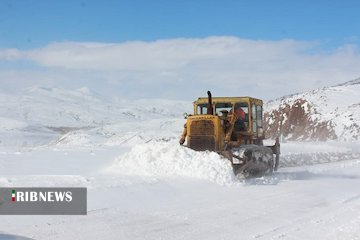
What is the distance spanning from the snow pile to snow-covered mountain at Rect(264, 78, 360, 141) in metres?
31.5

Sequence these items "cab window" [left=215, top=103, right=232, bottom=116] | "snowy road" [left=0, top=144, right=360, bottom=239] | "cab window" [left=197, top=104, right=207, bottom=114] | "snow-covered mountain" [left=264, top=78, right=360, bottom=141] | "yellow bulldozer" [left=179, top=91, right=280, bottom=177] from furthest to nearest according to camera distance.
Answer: "snow-covered mountain" [left=264, top=78, right=360, bottom=141] < "cab window" [left=197, top=104, right=207, bottom=114] < "cab window" [left=215, top=103, right=232, bottom=116] < "yellow bulldozer" [left=179, top=91, right=280, bottom=177] < "snowy road" [left=0, top=144, right=360, bottom=239]

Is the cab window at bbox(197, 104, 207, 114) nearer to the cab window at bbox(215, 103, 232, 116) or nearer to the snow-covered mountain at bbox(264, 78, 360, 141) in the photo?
the cab window at bbox(215, 103, 232, 116)

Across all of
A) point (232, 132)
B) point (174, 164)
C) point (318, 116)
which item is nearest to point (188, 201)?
point (174, 164)

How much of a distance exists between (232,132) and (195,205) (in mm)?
5959

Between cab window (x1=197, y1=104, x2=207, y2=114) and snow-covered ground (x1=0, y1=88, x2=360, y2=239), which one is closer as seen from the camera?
snow-covered ground (x1=0, y1=88, x2=360, y2=239)

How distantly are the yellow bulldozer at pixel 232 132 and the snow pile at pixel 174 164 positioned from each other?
0.89 meters

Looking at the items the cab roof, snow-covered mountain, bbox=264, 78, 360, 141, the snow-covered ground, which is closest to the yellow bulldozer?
the cab roof

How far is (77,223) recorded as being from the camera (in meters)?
8.09

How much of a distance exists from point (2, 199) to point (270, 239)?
4955 mm

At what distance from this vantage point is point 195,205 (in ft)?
32.5

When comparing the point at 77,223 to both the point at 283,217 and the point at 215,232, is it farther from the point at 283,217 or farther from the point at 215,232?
the point at 283,217

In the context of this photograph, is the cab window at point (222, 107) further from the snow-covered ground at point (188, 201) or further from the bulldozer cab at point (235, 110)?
the snow-covered ground at point (188, 201)

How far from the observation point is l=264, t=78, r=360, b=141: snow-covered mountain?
4550 cm

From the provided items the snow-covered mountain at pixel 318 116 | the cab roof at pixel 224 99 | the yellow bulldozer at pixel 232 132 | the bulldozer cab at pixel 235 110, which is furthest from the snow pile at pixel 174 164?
the snow-covered mountain at pixel 318 116
